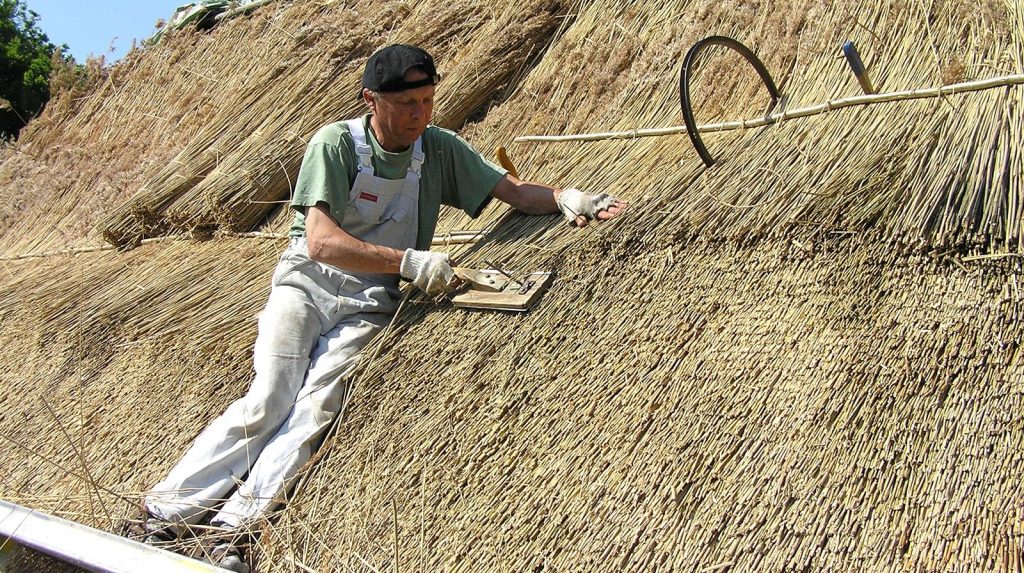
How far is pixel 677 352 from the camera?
1.71 metres

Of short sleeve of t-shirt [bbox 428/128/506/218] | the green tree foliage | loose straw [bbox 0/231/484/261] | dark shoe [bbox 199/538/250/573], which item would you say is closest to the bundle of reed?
loose straw [bbox 0/231/484/261]

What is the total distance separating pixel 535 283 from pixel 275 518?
83 cm

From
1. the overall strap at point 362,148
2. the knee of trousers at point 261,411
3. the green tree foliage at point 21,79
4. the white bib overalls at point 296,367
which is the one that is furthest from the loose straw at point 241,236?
the green tree foliage at point 21,79

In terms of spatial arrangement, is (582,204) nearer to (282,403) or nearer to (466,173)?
(466,173)

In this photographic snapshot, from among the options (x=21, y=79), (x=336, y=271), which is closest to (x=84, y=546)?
(x=336, y=271)

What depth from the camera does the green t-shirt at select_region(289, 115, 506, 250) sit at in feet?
7.50

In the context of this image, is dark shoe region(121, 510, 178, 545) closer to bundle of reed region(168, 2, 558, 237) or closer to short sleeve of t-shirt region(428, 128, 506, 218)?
short sleeve of t-shirt region(428, 128, 506, 218)

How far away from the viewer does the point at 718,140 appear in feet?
7.14

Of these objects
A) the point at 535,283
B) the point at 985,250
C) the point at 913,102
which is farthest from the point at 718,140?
the point at 985,250

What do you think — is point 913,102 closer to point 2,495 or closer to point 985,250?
point 985,250

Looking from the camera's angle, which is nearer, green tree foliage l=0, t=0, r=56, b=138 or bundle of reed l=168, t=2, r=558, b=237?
bundle of reed l=168, t=2, r=558, b=237

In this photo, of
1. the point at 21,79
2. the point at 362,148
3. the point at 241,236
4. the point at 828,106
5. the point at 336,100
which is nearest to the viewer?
the point at 828,106

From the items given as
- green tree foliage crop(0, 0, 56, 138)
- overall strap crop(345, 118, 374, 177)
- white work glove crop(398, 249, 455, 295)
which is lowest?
white work glove crop(398, 249, 455, 295)

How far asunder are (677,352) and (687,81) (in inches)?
26.2
